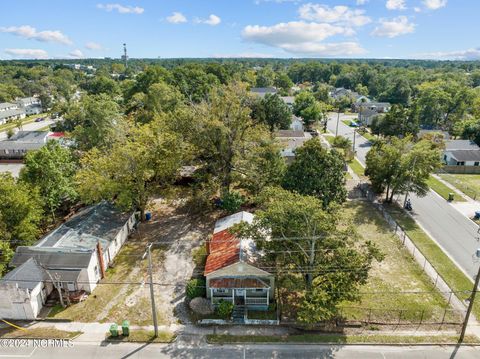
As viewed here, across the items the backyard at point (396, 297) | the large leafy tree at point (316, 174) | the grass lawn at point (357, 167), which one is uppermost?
the large leafy tree at point (316, 174)

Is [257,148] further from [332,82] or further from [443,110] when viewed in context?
[332,82]

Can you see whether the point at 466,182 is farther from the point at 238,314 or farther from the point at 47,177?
the point at 47,177

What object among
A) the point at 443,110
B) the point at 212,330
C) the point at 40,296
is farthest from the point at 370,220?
the point at 443,110

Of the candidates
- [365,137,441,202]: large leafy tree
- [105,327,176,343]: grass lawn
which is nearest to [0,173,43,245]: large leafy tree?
[105,327,176,343]: grass lawn

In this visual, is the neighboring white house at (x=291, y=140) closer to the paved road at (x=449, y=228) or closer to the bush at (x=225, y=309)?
the paved road at (x=449, y=228)

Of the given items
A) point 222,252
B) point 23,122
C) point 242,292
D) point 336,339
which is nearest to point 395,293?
point 336,339

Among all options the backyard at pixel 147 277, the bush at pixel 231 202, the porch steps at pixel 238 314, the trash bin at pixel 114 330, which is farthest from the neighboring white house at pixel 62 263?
the bush at pixel 231 202

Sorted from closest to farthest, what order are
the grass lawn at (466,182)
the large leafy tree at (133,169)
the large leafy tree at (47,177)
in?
1. the large leafy tree at (133,169)
2. the large leafy tree at (47,177)
3. the grass lawn at (466,182)
